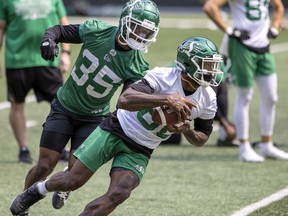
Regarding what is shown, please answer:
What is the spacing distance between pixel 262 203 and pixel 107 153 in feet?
6.75

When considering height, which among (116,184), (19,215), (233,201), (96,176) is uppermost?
(116,184)

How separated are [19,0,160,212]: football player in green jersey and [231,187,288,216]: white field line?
1.40 meters

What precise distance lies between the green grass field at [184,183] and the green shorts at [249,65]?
2.98 ft

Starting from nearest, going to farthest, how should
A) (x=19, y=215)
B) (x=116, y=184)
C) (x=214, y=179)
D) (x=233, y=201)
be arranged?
(x=116, y=184) < (x=19, y=215) < (x=233, y=201) < (x=214, y=179)

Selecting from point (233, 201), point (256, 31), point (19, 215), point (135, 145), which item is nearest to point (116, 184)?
point (135, 145)

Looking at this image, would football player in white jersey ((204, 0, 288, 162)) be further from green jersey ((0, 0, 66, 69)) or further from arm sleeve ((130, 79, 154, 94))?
arm sleeve ((130, 79, 154, 94))

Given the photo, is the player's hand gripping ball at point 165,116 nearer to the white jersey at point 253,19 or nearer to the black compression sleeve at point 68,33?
the black compression sleeve at point 68,33

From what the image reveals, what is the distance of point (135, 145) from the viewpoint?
6.62 m

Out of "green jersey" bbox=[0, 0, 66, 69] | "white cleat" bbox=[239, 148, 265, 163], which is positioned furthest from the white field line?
"green jersey" bbox=[0, 0, 66, 69]

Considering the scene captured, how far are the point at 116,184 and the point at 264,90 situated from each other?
427 centimetres

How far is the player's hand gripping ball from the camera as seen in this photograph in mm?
6426

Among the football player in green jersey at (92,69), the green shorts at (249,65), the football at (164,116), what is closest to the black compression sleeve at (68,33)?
the football player in green jersey at (92,69)

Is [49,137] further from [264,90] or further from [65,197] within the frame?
[264,90]

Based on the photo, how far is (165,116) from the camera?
646 cm
